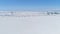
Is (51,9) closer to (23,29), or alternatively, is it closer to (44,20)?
(44,20)

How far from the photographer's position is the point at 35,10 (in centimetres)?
110

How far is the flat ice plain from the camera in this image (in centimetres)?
110

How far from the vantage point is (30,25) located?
1132mm

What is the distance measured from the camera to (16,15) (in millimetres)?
1132

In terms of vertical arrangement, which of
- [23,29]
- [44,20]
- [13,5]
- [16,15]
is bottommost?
[23,29]

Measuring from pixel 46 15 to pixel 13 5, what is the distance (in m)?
0.56

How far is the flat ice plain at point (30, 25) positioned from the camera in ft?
3.59

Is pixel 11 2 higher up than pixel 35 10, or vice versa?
pixel 11 2

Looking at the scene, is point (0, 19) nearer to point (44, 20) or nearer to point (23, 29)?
point (23, 29)

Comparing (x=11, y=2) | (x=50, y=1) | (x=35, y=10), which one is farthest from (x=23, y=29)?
(x=50, y=1)

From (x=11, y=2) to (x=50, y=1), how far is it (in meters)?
0.63

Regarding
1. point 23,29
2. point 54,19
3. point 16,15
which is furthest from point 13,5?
point 54,19

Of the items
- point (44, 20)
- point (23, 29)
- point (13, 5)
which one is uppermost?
point (13, 5)

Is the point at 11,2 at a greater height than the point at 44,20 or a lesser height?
greater
